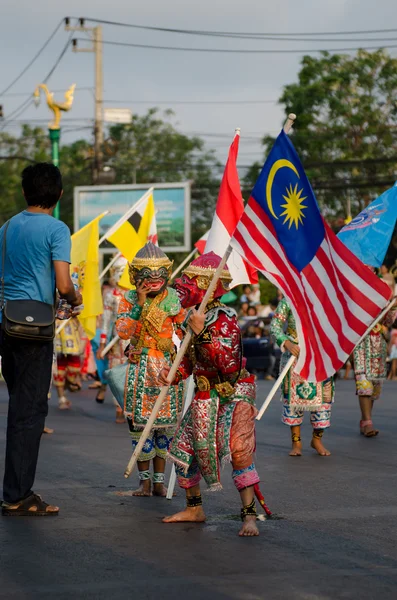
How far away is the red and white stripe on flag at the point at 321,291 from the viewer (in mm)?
7488

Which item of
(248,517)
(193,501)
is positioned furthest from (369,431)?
(248,517)

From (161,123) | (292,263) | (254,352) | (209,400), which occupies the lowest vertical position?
(254,352)

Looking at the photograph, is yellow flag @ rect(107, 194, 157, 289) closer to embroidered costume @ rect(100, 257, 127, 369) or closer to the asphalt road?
embroidered costume @ rect(100, 257, 127, 369)

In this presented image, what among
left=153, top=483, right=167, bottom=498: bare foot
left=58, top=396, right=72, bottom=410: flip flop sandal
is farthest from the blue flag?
left=58, top=396, right=72, bottom=410: flip flop sandal

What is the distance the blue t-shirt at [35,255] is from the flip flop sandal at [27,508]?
1231 millimetres

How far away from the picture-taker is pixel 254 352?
2647cm

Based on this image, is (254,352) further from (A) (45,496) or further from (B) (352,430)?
(A) (45,496)

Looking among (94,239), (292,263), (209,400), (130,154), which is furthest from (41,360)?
(130,154)

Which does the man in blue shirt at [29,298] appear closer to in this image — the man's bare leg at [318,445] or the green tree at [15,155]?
the man's bare leg at [318,445]

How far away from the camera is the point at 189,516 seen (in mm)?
7508

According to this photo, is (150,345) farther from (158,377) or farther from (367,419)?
(367,419)

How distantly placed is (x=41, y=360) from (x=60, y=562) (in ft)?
5.58

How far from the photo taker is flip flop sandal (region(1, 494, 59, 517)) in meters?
7.55

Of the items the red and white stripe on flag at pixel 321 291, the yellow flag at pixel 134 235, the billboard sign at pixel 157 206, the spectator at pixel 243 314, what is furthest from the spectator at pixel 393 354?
the billboard sign at pixel 157 206
